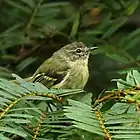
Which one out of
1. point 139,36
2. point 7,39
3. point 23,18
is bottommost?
point 139,36

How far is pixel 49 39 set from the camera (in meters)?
4.39

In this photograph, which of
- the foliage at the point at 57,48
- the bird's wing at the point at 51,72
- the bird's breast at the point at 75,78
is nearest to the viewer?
the foliage at the point at 57,48

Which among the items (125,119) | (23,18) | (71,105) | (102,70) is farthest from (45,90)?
(23,18)

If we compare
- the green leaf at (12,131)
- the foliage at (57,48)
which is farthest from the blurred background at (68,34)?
the green leaf at (12,131)

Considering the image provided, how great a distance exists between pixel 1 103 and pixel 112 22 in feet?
8.80

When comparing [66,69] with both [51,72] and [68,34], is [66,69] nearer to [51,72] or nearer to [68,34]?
[51,72]

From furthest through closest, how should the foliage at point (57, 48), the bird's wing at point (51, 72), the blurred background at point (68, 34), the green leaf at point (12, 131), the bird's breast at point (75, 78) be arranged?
the bird's breast at point (75, 78)
the bird's wing at point (51, 72)
the blurred background at point (68, 34)
the foliage at point (57, 48)
the green leaf at point (12, 131)

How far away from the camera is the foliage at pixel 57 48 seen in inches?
67.0

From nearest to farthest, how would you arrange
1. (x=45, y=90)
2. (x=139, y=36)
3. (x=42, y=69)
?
(x=45, y=90)
(x=139, y=36)
(x=42, y=69)

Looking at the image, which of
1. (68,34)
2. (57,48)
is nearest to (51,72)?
(57,48)

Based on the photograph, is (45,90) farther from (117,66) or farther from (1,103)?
(117,66)

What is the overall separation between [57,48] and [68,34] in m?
0.27

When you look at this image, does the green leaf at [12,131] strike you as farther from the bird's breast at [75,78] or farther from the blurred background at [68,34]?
the bird's breast at [75,78]

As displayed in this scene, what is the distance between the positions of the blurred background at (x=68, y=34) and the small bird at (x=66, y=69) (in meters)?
0.09
